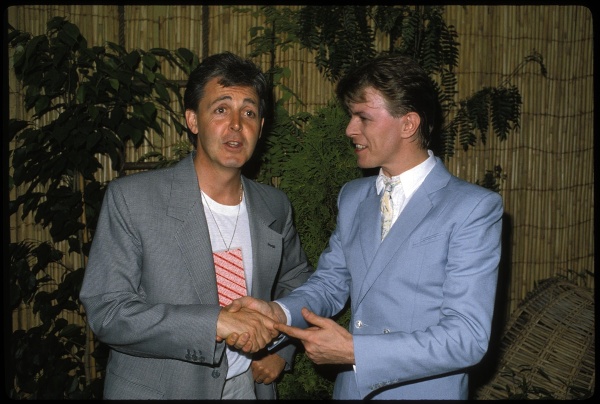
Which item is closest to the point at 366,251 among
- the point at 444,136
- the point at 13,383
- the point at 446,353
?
the point at 446,353

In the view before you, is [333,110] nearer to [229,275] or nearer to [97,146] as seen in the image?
[229,275]

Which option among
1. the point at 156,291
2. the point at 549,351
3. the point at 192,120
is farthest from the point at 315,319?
the point at 549,351

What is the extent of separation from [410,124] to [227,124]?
0.80m

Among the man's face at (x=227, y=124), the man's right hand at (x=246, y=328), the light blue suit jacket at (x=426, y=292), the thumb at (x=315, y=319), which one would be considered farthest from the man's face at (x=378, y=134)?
the man's right hand at (x=246, y=328)

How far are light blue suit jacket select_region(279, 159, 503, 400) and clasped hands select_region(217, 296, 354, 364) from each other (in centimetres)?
7

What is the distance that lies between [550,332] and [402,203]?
85.6 inches

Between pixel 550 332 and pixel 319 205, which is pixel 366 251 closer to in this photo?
pixel 319 205

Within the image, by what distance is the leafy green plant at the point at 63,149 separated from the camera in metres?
3.24

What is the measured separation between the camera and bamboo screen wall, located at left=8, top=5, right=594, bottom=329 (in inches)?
167

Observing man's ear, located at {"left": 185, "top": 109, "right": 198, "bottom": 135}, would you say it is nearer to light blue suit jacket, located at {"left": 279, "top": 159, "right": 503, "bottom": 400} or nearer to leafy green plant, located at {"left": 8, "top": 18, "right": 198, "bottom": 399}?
light blue suit jacket, located at {"left": 279, "top": 159, "right": 503, "bottom": 400}

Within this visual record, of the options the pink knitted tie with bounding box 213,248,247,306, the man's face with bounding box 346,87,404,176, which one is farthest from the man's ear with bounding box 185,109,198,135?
the man's face with bounding box 346,87,404,176

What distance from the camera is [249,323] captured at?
2.00m

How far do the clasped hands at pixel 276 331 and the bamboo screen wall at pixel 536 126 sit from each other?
87.4 inches

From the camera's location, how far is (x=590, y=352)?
11.0 ft
